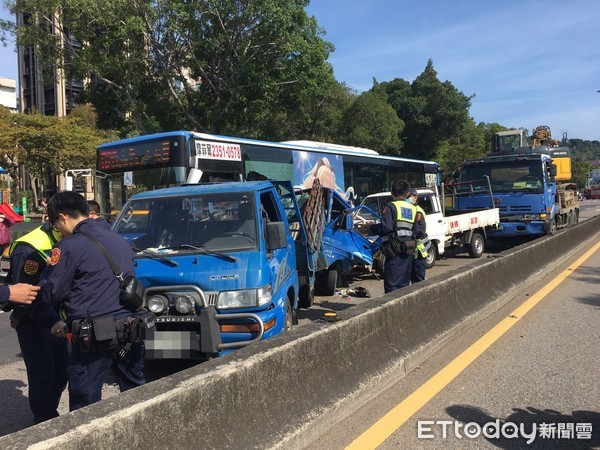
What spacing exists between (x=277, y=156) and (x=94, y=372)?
10279 mm

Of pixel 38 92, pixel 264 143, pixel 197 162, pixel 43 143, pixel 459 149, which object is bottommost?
pixel 197 162

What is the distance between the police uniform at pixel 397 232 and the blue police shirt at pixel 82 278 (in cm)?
400

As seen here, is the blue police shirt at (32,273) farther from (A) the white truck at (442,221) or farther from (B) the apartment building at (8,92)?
(B) the apartment building at (8,92)

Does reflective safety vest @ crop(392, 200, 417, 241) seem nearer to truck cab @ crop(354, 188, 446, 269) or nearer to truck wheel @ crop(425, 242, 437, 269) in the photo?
truck cab @ crop(354, 188, 446, 269)

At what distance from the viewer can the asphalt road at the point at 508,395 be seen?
350 centimetres

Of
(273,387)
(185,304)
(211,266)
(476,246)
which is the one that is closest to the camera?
(273,387)

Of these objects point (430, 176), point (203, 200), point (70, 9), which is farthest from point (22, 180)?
point (203, 200)

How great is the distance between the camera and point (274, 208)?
20.7 ft

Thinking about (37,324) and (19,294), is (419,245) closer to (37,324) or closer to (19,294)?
(37,324)

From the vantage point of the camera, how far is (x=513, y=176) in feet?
51.0

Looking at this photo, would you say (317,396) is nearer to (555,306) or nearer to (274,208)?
(274,208)

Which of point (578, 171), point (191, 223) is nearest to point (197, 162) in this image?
point (191, 223)

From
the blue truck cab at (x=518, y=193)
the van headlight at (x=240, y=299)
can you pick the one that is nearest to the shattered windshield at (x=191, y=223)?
the van headlight at (x=240, y=299)

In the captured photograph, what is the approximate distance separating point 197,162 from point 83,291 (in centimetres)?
754
